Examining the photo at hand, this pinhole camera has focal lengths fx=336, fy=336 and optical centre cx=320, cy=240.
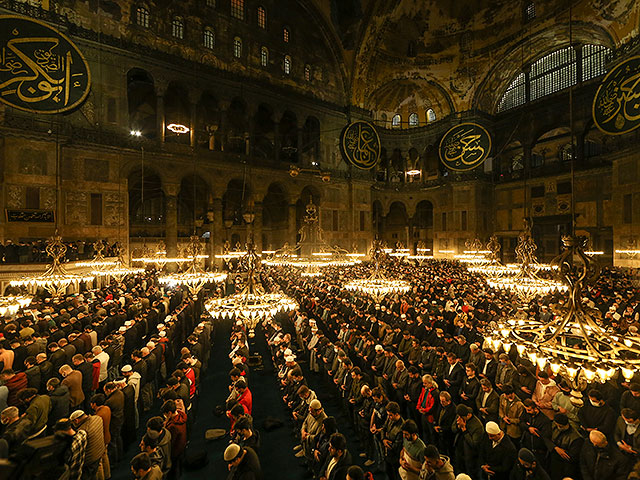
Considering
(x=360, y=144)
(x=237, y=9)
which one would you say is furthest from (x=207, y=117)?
(x=360, y=144)

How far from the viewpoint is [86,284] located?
12.3 m

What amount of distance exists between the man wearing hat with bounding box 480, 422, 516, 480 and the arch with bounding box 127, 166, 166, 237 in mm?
19282

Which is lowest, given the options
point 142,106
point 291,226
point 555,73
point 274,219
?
point 291,226

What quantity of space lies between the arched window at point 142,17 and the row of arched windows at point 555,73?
19.5 metres

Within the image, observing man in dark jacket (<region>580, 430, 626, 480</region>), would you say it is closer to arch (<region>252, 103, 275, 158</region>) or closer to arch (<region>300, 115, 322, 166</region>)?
arch (<region>300, 115, 322, 166</region>)

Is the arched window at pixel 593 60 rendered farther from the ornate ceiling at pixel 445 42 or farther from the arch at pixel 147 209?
the arch at pixel 147 209

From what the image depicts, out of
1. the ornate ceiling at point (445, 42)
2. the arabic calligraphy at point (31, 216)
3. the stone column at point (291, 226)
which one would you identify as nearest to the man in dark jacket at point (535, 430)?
the arabic calligraphy at point (31, 216)

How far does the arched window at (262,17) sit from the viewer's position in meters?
17.4

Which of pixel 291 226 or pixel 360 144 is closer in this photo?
pixel 360 144

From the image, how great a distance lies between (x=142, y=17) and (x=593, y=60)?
850 inches

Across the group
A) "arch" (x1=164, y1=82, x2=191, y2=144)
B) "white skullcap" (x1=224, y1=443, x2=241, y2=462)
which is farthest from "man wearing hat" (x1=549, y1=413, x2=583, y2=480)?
"arch" (x1=164, y1=82, x2=191, y2=144)

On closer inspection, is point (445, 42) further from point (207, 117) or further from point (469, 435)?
point (469, 435)

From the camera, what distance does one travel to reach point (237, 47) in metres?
16.7

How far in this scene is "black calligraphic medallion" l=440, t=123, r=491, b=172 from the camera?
988 cm
